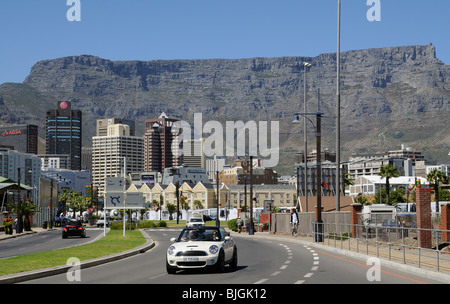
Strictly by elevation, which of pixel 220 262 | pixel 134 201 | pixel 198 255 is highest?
pixel 134 201

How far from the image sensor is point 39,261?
2434 centimetres

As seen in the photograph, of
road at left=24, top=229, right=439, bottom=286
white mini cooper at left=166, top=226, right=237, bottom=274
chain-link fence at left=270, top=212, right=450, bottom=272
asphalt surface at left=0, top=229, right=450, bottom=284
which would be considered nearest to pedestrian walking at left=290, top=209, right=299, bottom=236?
A: chain-link fence at left=270, top=212, right=450, bottom=272

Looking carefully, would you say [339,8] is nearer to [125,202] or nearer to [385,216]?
[385,216]

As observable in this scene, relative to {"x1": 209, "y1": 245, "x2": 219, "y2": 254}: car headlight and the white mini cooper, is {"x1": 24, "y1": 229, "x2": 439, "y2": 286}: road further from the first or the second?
{"x1": 209, "y1": 245, "x2": 219, "y2": 254}: car headlight

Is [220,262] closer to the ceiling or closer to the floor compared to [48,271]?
closer to the ceiling

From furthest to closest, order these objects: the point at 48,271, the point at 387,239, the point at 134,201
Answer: the point at 134,201 → the point at 387,239 → the point at 48,271

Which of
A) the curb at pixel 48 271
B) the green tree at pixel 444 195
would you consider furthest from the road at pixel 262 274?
the green tree at pixel 444 195

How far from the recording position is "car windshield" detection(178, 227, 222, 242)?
69.3ft

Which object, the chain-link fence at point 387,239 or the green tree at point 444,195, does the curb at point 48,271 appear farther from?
the green tree at point 444,195

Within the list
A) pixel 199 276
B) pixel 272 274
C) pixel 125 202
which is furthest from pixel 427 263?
pixel 125 202

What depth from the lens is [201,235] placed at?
21.3 metres

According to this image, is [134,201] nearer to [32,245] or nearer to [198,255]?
[32,245]

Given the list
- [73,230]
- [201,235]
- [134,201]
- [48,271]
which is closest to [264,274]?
[201,235]

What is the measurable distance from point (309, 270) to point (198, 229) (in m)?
3.89
